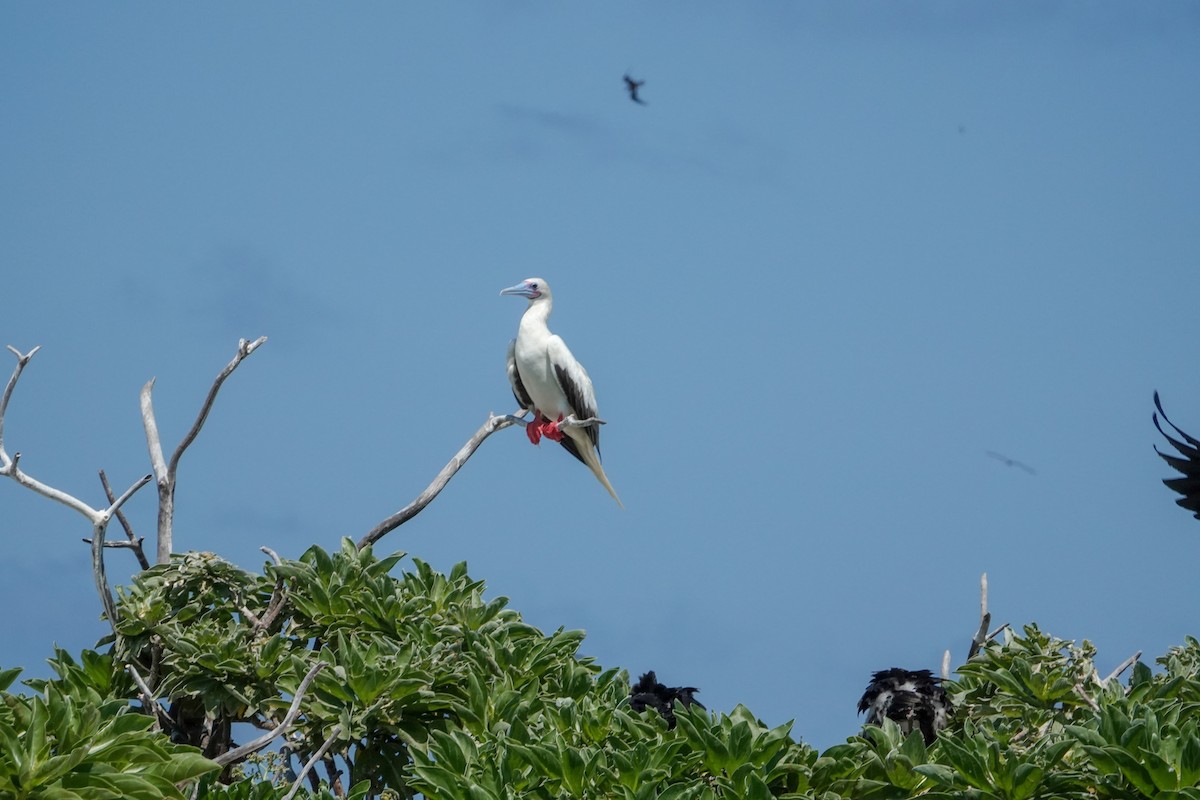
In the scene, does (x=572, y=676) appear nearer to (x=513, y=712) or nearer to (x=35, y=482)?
(x=513, y=712)

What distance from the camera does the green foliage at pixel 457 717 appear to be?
5715mm

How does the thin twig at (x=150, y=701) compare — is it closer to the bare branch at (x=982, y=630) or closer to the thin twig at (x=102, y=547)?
the thin twig at (x=102, y=547)

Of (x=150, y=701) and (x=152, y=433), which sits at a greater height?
(x=152, y=433)

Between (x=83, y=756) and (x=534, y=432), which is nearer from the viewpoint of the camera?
(x=83, y=756)

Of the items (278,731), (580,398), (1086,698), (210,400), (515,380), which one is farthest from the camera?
(515,380)

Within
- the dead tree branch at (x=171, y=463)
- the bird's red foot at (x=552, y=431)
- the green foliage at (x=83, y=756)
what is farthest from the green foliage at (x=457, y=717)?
the bird's red foot at (x=552, y=431)

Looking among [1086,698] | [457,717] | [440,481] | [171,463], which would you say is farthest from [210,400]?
[1086,698]

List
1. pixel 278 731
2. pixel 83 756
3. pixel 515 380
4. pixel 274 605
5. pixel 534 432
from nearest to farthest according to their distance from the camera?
pixel 83 756
pixel 278 731
pixel 274 605
pixel 534 432
pixel 515 380

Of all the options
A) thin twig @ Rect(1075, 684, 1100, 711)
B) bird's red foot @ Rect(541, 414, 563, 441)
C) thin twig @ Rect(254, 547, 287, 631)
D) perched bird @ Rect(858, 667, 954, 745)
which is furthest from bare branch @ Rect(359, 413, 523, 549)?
thin twig @ Rect(1075, 684, 1100, 711)

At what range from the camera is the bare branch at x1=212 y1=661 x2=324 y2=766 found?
21.2 ft

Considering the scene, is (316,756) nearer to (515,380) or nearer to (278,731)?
(278,731)

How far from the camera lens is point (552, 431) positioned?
1318 centimetres

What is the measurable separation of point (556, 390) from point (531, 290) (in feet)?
4.22

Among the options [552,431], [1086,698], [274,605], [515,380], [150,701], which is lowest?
[1086,698]
